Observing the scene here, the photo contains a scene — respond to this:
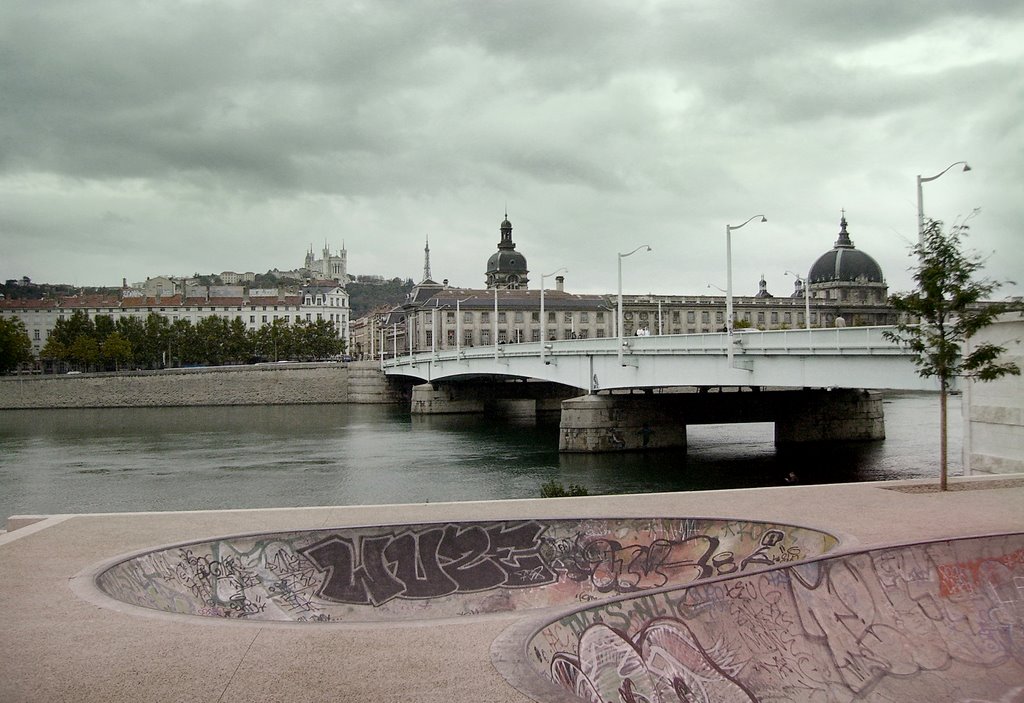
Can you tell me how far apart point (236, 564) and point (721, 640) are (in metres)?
6.37

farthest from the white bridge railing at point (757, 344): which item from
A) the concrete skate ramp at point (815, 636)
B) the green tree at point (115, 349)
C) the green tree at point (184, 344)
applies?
the green tree at point (184, 344)

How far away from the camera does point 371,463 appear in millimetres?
45781

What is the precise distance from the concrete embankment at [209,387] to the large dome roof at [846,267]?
82933 millimetres

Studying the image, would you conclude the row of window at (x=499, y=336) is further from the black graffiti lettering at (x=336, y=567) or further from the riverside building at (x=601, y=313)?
the black graffiti lettering at (x=336, y=567)

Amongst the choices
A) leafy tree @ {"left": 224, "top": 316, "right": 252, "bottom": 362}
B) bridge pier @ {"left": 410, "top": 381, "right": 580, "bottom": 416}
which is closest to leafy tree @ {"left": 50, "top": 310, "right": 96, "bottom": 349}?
leafy tree @ {"left": 224, "top": 316, "right": 252, "bottom": 362}

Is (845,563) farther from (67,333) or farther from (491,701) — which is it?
(67,333)

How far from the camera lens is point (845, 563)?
31.7 ft

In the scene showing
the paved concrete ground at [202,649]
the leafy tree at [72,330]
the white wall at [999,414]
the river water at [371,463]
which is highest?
the leafy tree at [72,330]

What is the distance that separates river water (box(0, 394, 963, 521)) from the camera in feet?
115

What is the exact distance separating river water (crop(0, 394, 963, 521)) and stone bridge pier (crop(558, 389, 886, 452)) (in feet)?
3.91

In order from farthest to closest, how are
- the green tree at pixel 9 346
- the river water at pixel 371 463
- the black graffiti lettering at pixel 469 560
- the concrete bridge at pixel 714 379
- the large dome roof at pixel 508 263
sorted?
the large dome roof at pixel 508 263, the green tree at pixel 9 346, the river water at pixel 371 463, the concrete bridge at pixel 714 379, the black graffiti lettering at pixel 469 560

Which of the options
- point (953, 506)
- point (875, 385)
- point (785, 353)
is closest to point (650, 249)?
point (785, 353)

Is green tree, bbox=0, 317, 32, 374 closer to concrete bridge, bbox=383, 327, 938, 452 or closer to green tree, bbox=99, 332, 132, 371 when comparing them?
green tree, bbox=99, 332, 132, 371

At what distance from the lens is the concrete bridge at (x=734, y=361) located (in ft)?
94.5
